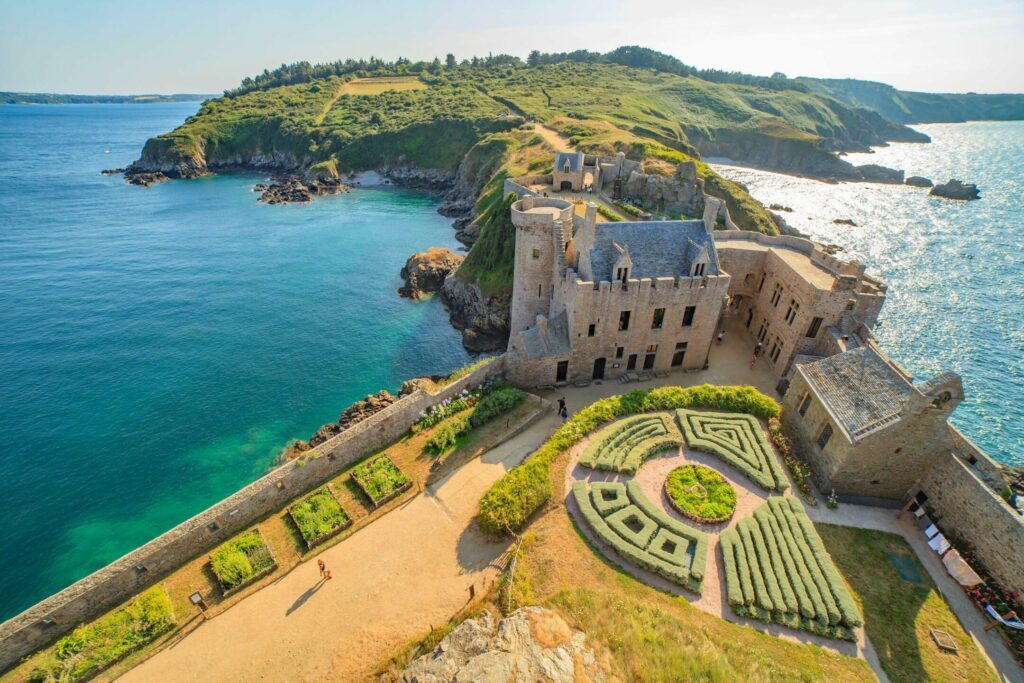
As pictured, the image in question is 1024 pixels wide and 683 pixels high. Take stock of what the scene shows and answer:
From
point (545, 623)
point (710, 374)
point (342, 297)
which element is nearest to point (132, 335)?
point (342, 297)

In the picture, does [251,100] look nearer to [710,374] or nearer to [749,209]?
[749,209]

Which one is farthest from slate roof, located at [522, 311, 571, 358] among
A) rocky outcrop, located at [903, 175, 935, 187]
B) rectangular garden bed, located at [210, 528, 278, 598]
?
rocky outcrop, located at [903, 175, 935, 187]

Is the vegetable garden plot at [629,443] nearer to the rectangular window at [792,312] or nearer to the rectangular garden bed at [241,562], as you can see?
the rectangular window at [792,312]

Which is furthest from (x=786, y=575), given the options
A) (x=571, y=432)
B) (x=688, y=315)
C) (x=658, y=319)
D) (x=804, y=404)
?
(x=688, y=315)

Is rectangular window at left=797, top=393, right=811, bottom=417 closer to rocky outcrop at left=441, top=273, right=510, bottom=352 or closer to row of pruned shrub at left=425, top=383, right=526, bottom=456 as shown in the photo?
row of pruned shrub at left=425, top=383, right=526, bottom=456

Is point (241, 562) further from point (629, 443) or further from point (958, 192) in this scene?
point (958, 192)

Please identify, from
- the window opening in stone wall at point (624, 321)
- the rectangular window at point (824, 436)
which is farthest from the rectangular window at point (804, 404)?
the window opening in stone wall at point (624, 321)
